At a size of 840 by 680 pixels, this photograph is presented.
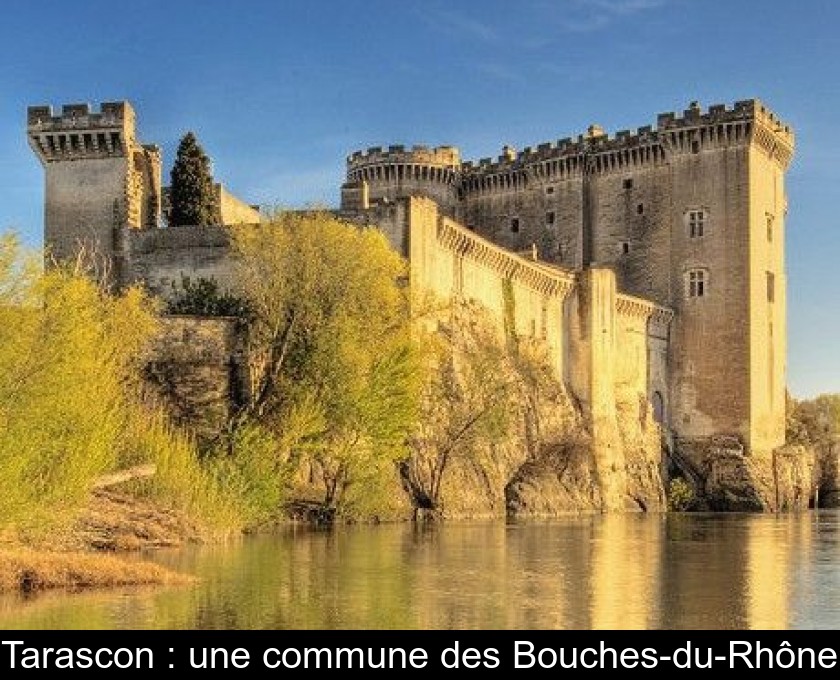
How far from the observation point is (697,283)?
62219mm

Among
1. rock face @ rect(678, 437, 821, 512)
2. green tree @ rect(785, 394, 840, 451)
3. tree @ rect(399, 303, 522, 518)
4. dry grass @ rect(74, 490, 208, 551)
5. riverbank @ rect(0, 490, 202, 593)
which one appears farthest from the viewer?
green tree @ rect(785, 394, 840, 451)

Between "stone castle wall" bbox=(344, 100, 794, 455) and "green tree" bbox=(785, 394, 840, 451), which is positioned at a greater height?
"stone castle wall" bbox=(344, 100, 794, 455)

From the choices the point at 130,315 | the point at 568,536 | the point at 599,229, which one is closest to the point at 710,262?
the point at 599,229

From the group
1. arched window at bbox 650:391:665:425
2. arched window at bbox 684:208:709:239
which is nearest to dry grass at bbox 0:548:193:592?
arched window at bbox 650:391:665:425

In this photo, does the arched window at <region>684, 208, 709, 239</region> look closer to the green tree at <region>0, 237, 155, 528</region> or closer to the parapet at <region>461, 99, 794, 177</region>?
the parapet at <region>461, 99, 794, 177</region>

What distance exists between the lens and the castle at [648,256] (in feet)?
179

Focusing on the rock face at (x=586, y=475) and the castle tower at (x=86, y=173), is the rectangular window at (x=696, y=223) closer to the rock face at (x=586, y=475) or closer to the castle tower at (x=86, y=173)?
the rock face at (x=586, y=475)

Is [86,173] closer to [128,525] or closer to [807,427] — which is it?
[128,525]

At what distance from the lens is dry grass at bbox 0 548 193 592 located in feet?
63.9

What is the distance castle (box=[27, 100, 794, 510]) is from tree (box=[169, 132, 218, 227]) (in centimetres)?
278

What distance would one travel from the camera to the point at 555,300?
54.0m

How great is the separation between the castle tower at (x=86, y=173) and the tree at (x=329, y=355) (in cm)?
740

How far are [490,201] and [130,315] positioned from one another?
37371 millimetres
